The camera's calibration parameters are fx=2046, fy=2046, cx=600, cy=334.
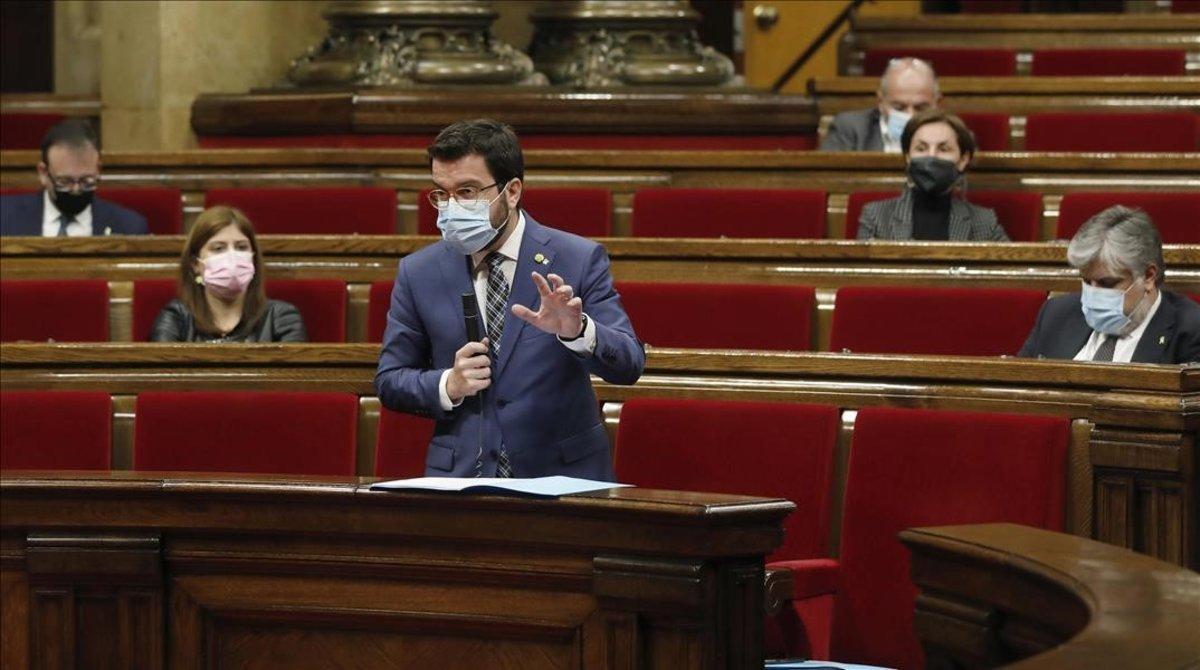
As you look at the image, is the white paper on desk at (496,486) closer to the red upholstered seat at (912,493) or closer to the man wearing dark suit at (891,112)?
the red upholstered seat at (912,493)

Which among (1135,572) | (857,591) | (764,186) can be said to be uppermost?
(764,186)

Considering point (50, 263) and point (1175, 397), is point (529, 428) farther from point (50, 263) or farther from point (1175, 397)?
point (50, 263)

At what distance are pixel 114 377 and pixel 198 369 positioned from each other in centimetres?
13

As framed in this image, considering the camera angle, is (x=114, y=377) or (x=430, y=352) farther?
(x=114, y=377)

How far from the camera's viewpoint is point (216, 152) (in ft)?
15.7

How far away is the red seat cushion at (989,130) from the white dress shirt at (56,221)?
2240mm

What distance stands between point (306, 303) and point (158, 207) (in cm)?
107

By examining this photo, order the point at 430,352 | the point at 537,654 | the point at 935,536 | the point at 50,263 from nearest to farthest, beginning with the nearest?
the point at 935,536
the point at 537,654
the point at 430,352
the point at 50,263

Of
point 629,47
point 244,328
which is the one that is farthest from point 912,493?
point 629,47

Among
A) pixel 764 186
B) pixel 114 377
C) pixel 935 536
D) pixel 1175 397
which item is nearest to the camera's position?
pixel 935 536

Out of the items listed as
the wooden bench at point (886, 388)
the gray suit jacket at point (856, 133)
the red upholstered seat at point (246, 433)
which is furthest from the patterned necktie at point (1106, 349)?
the gray suit jacket at point (856, 133)

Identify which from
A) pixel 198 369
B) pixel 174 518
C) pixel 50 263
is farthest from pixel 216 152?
pixel 174 518

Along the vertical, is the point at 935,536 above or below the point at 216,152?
below

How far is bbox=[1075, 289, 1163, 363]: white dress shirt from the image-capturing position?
3.04 meters
